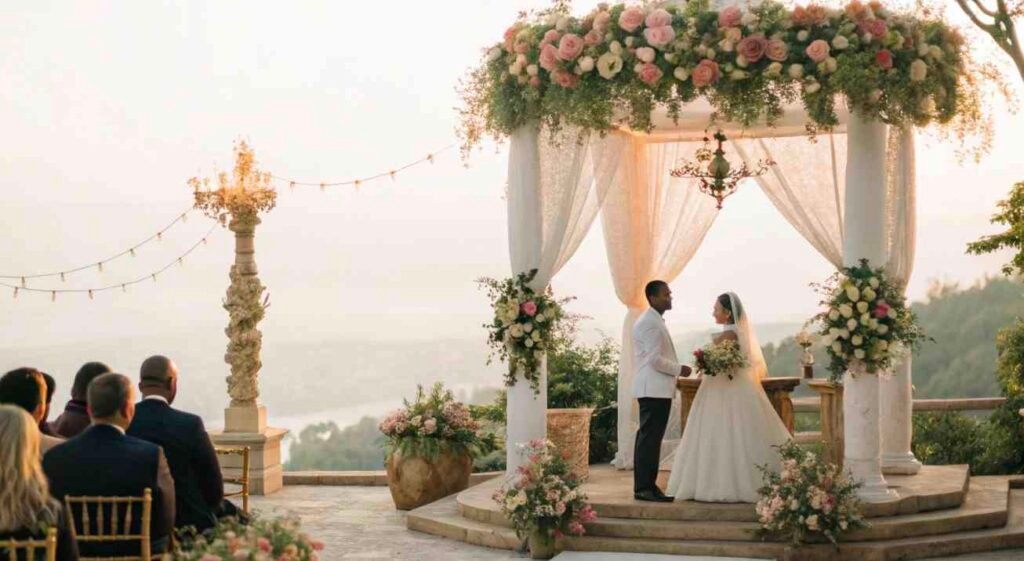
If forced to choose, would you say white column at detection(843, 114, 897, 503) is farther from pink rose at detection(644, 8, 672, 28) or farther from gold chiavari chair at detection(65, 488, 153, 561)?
gold chiavari chair at detection(65, 488, 153, 561)

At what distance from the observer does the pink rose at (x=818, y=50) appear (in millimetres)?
9430

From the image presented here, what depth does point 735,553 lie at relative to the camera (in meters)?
9.34

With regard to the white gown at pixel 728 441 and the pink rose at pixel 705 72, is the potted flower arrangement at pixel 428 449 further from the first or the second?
the pink rose at pixel 705 72

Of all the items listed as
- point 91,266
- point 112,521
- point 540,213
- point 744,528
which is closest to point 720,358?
point 744,528

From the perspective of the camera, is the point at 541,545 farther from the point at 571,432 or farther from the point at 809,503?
the point at 571,432

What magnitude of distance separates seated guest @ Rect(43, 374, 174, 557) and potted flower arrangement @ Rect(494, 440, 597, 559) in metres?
4.28

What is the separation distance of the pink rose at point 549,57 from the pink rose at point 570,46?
0.06 meters

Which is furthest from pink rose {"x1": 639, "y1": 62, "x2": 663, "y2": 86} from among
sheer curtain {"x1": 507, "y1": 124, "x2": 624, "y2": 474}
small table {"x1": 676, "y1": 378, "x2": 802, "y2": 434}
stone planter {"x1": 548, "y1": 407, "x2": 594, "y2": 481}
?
stone planter {"x1": 548, "y1": 407, "x2": 594, "y2": 481}

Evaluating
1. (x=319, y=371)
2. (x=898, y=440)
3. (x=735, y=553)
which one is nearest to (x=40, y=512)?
(x=735, y=553)

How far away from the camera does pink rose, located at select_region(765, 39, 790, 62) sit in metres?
A: 9.47

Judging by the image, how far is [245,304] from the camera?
13.5 m

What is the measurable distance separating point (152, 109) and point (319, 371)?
4.36 metres

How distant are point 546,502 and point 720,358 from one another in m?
1.77

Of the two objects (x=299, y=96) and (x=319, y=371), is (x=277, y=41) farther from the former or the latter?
(x=319, y=371)
